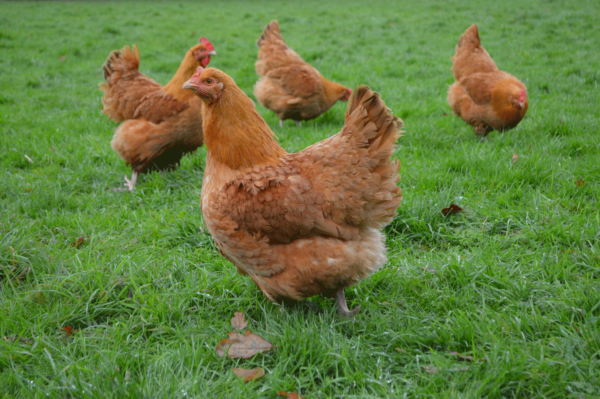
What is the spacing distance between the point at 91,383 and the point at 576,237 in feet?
11.0

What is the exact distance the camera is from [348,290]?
3.00 m

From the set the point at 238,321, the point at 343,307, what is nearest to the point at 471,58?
the point at 343,307

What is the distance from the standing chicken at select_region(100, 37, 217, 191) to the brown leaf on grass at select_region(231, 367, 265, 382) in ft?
10.7

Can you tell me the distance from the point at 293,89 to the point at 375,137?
452 cm

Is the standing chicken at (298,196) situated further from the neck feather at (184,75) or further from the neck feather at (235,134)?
the neck feather at (184,75)

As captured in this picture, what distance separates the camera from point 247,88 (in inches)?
330

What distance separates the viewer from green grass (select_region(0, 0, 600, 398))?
6.87 feet

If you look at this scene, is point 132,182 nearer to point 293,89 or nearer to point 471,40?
point 293,89

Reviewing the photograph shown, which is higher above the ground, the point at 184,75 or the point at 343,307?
the point at 184,75

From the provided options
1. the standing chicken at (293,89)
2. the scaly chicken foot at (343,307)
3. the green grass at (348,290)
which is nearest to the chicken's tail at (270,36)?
the standing chicken at (293,89)

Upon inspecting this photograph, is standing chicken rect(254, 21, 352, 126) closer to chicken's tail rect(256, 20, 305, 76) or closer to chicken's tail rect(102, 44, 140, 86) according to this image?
chicken's tail rect(256, 20, 305, 76)

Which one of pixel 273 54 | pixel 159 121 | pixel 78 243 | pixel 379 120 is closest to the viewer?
pixel 379 120

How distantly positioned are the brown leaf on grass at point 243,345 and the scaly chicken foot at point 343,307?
59 centimetres

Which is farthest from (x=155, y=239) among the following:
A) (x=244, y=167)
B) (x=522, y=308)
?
(x=522, y=308)
